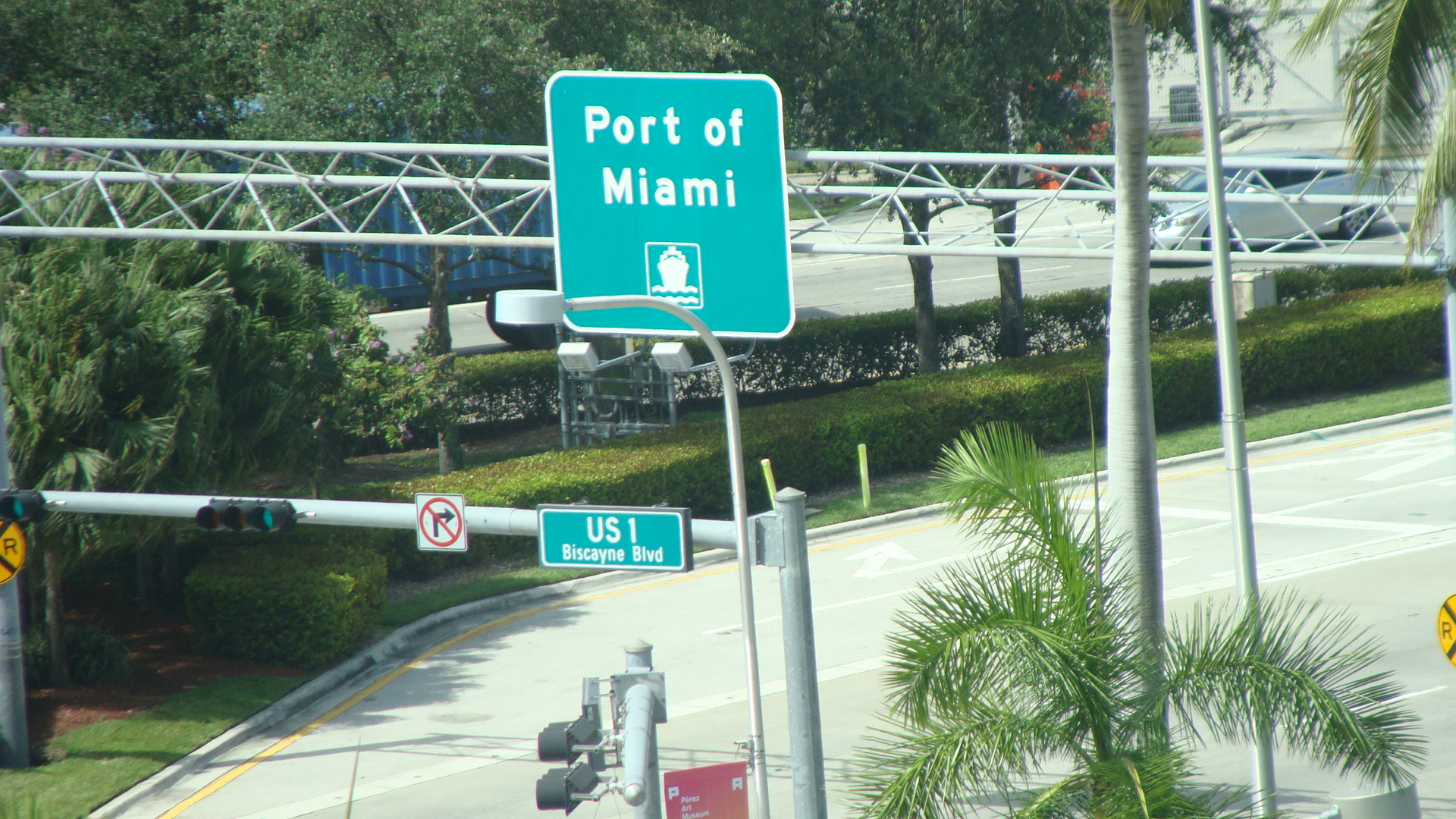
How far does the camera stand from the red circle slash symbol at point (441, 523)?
8.80m

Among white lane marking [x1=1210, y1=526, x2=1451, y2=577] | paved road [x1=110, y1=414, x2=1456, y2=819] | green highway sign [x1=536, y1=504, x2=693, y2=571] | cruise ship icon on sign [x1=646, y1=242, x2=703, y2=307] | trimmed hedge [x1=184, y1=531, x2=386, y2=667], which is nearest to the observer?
cruise ship icon on sign [x1=646, y1=242, x2=703, y2=307]

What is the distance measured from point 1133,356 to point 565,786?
426 centimetres

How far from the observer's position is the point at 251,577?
14.0 meters

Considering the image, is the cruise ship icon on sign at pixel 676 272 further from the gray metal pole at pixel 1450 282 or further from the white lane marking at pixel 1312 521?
the white lane marking at pixel 1312 521

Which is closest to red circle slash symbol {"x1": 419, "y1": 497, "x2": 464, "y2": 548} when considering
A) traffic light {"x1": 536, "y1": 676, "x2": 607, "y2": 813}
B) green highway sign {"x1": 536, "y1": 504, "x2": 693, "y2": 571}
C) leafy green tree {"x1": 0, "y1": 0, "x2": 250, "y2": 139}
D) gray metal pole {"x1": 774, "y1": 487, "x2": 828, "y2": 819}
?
green highway sign {"x1": 536, "y1": 504, "x2": 693, "y2": 571}

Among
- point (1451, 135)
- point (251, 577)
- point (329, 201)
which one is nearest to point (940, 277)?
point (329, 201)

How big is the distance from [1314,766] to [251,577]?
411 inches

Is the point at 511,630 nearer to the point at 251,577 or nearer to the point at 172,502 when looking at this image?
the point at 251,577

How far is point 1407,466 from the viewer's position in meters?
19.3

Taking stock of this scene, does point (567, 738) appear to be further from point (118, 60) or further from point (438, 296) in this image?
point (118, 60)

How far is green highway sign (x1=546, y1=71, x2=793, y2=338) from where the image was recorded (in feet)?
19.0

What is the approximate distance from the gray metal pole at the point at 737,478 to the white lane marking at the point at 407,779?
493 cm

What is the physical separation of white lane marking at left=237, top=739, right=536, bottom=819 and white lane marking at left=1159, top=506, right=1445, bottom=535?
9.18m

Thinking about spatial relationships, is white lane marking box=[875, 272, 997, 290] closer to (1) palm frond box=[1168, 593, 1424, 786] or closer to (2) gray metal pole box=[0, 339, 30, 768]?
(2) gray metal pole box=[0, 339, 30, 768]
